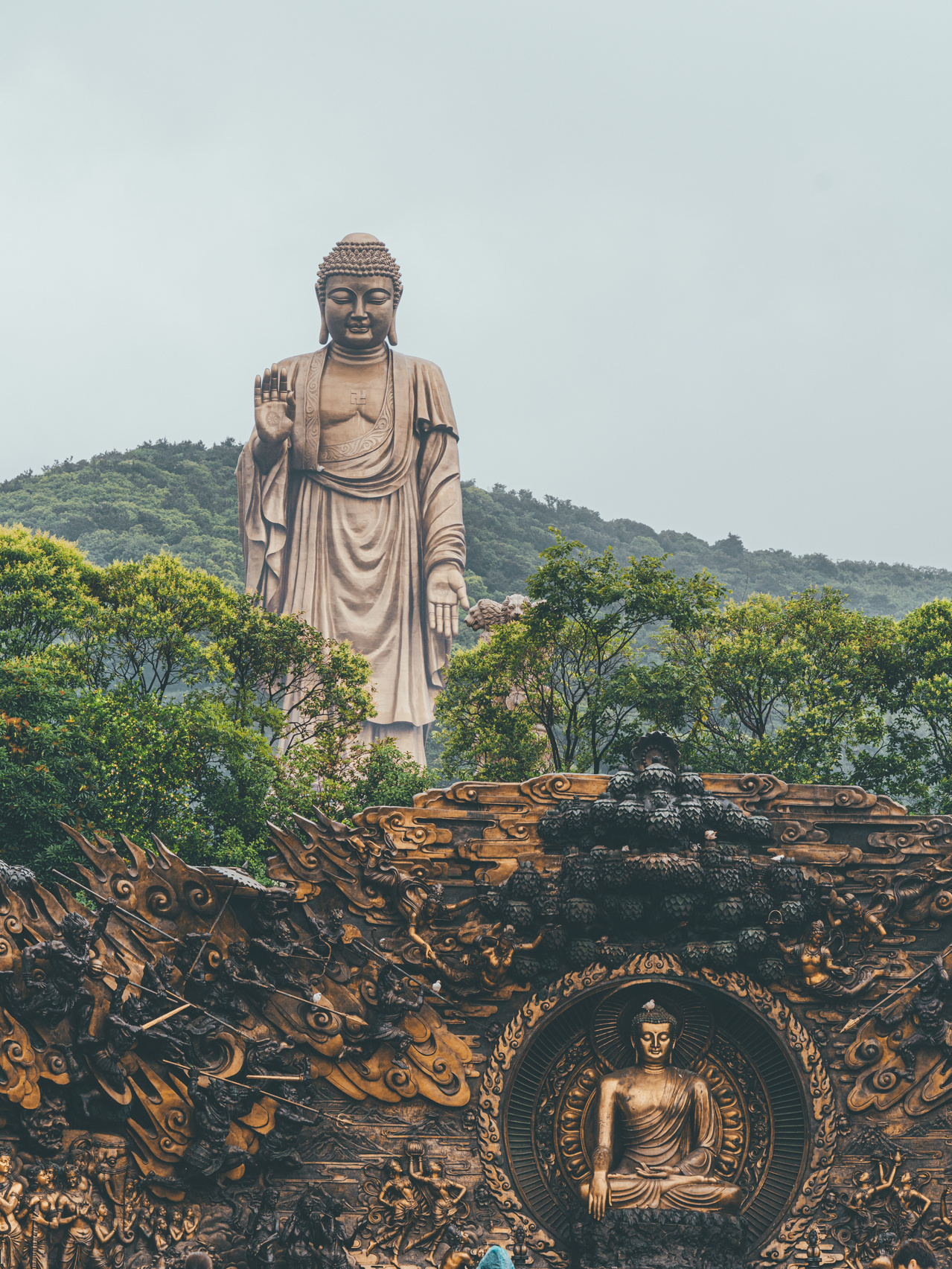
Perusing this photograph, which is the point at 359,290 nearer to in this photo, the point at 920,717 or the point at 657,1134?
the point at 920,717

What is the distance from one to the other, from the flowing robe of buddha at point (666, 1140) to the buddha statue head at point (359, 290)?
19852 millimetres

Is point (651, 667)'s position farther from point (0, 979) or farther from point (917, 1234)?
point (0, 979)

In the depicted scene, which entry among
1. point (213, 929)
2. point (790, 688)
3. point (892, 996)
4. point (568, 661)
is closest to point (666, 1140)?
point (892, 996)

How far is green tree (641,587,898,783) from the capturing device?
1975 centimetres

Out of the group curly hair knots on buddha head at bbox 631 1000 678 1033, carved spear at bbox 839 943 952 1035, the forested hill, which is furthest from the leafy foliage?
the forested hill

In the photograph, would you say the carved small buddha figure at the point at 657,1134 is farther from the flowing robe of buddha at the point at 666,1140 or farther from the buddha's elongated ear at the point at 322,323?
the buddha's elongated ear at the point at 322,323

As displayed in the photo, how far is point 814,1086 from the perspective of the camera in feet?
42.1

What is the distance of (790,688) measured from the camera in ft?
67.1

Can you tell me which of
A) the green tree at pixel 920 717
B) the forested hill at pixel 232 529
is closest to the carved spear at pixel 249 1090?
the green tree at pixel 920 717

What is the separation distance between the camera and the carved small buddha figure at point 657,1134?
1263 centimetres

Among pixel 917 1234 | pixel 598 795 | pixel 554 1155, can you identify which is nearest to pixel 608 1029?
pixel 554 1155

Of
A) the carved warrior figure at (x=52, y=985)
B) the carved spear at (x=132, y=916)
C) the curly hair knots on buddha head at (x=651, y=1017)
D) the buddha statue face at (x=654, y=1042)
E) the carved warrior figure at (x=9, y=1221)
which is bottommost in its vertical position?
the carved warrior figure at (x=9, y=1221)

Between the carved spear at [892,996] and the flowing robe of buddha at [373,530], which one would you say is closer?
the carved spear at [892,996]

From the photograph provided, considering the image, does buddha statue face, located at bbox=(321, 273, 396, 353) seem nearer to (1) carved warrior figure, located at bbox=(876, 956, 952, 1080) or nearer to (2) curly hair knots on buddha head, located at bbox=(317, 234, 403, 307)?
(2) curly hair knots on buddha head, located at bbox=(317, 234, 403, 307)
